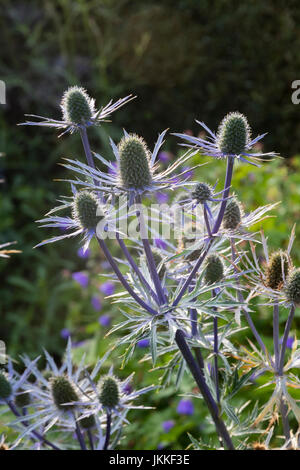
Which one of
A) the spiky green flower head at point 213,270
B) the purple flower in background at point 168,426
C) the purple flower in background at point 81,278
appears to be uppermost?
the spiky green flower head at point 213,270

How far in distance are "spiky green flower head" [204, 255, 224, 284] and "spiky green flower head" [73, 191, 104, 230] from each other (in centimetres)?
27

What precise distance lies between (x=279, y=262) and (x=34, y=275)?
9.50 feet

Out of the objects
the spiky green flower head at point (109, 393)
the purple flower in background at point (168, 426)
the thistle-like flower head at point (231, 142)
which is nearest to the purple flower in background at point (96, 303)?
A: the purple flower in background at point (168, 426)

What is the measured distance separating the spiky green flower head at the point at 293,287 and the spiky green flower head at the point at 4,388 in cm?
64

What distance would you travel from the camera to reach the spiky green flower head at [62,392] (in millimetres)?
1159

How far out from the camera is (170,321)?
930mm

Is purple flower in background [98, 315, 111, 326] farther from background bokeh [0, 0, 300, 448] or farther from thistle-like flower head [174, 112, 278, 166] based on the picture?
thistle-like flower head [174, 112, 278, 166]

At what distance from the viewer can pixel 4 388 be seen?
3.86 feet

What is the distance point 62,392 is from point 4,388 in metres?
0.13

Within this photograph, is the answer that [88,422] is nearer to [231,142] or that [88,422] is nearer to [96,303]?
[231,142]

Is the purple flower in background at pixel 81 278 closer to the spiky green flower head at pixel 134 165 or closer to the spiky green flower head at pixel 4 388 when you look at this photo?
the spiky green flower head at pixel 4 388

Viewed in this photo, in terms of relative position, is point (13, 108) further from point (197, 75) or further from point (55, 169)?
point (197, 75)

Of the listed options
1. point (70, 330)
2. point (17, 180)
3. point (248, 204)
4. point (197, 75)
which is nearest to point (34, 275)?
point (17, 180)

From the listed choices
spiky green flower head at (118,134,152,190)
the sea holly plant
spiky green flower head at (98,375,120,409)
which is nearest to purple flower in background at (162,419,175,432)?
the sea holly plant
